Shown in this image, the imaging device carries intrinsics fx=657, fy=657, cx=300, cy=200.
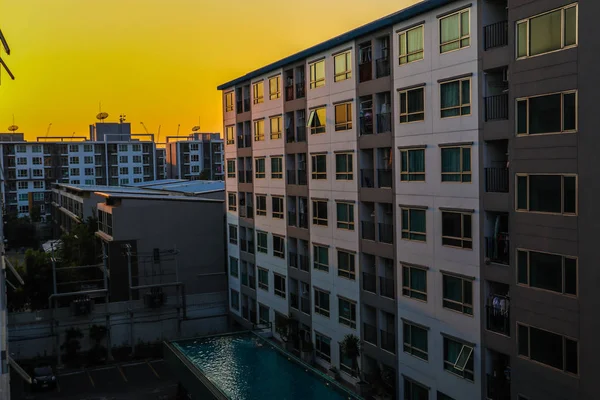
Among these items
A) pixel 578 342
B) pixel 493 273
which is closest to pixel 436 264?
pixel 493 273

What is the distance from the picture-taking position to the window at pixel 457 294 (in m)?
21.3

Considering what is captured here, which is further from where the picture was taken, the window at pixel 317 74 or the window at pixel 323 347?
the window at pixel 323 347

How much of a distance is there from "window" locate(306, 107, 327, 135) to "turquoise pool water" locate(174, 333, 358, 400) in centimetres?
1010

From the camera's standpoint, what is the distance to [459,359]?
21.6 meters

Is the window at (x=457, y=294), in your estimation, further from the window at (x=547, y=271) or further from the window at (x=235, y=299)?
the window at (x=235, y=299)

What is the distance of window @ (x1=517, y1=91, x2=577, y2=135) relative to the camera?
1717cm

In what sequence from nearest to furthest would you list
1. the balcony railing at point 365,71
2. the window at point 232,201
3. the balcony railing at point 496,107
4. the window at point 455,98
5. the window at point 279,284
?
the balcony railing at point 496,107 < the window at point 455,98 < the balcony railing at point 365,71 < the window at point 279,284 < the window at point 232,201

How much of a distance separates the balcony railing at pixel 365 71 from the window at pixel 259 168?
11.2 meters

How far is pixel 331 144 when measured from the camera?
2928 cm

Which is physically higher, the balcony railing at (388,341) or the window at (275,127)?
the window at (275,127)

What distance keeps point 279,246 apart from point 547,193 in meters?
19.0

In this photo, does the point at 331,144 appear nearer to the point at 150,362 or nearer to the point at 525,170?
the point at 525,170

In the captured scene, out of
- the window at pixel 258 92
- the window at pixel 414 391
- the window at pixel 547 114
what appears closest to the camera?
the window at pixel 547 114

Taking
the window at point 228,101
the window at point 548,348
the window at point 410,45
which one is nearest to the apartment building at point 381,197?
the window at point 410,45
